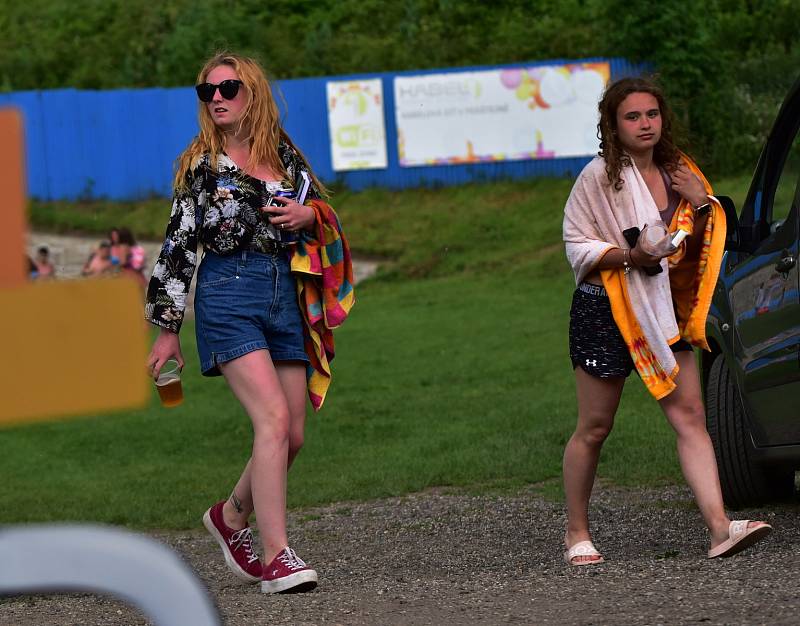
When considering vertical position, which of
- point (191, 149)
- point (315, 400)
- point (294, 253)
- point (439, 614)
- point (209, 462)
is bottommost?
point (209, 462)

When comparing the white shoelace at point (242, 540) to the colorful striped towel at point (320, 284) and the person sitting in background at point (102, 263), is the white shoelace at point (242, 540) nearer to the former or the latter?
the colorful striped towel at point (320, 284)

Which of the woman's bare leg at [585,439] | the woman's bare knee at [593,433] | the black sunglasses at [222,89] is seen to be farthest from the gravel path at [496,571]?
the black sunglasses at [222,89]

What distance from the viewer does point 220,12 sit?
3584 cm

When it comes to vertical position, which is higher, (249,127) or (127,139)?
(249,127)

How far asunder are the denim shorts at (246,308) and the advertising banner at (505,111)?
22.7 m

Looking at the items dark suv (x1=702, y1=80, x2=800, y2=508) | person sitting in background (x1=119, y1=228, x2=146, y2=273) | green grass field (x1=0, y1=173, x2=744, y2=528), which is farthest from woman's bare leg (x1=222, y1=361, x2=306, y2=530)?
person sitting in background (x1=119, y1=228, x2=146, y2=273)

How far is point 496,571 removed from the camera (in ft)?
19.8

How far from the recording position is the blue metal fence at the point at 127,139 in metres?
29.8

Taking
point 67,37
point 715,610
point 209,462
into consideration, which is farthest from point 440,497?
point 67,37

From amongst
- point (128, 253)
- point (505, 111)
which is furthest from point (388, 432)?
point (505, 111)

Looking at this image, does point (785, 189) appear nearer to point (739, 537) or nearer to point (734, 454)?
point (734, 454)

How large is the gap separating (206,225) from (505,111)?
23009 mm

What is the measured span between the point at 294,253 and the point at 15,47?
115 feet

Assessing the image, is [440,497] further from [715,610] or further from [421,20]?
[421,20]
